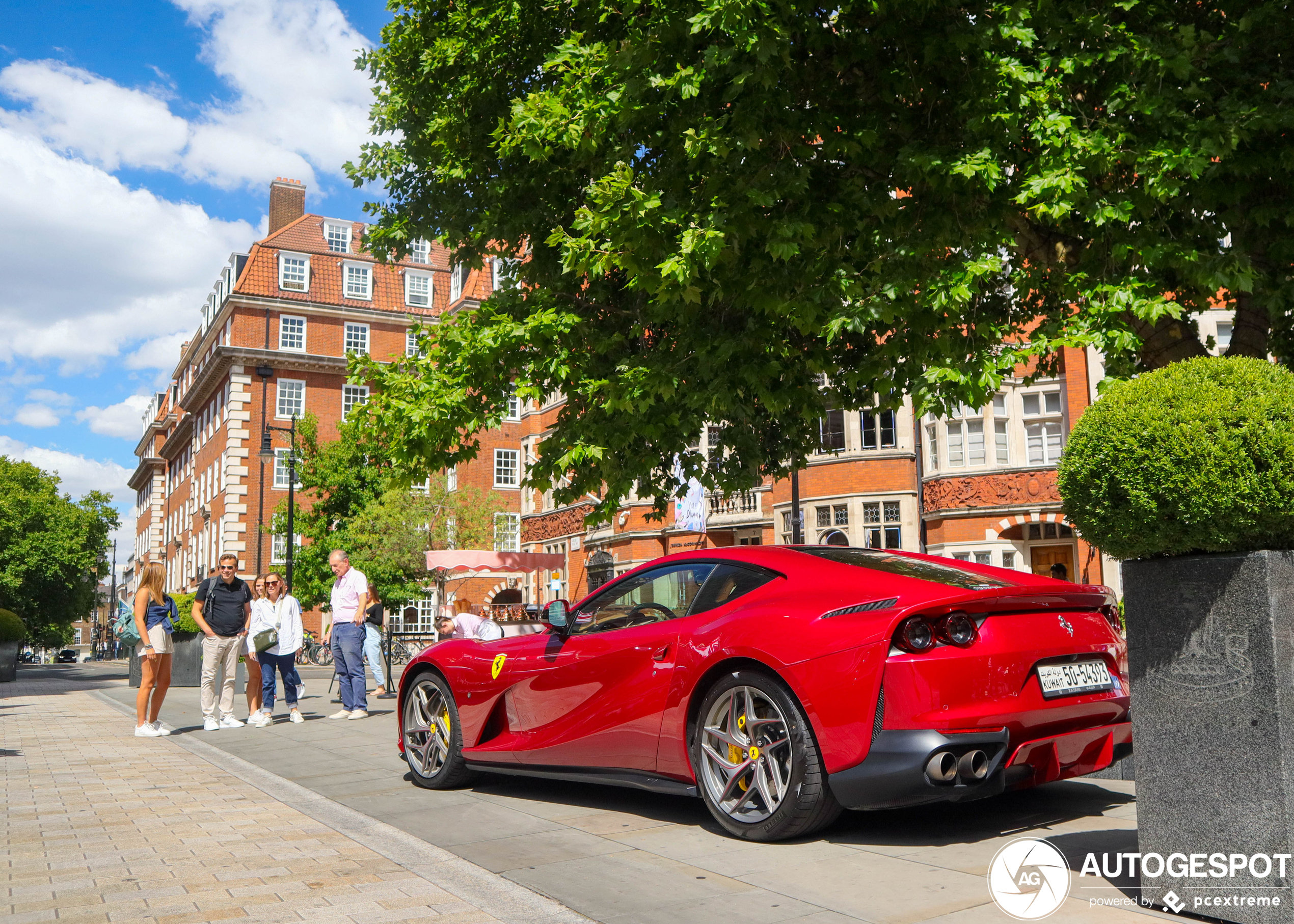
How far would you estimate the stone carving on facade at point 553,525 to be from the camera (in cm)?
3828

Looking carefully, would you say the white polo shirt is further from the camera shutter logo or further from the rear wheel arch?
the camera shutter logo

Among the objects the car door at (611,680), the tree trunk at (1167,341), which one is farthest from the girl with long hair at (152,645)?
the tree trunk at (1167,341)

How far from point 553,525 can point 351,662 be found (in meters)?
27.4

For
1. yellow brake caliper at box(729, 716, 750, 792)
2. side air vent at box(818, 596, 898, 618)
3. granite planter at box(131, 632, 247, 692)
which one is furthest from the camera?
granite planter at box(131, 632, 247, 692)

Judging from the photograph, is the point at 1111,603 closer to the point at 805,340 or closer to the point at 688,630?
the point at 688,630

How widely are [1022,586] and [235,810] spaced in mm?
4844

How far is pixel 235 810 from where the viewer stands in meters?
6.62

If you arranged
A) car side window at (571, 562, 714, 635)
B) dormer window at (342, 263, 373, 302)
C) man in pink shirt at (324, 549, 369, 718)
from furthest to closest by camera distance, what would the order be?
dormer window at (342, 263, 373, 302), man in pink shirt at (324, 549, 369, 718), car side window at (571, 562, 714, 635)

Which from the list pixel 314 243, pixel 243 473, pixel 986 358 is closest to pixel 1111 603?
pixel 986 358

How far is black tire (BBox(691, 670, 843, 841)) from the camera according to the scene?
487 centimetres

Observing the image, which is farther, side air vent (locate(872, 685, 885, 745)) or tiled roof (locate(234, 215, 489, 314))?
tiled roof (locate(234, 215, 489, 314))

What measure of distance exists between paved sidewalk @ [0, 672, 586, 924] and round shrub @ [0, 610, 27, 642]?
911 inches

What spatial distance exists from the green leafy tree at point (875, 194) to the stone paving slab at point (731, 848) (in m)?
3.91

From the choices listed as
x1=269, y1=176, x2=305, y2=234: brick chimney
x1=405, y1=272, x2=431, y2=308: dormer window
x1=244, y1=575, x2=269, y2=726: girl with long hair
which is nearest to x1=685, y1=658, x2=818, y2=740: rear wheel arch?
x1=244, y1=575, x2=269, y2=726: girl with long hair
